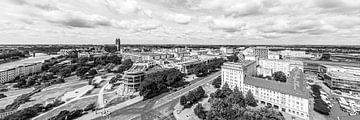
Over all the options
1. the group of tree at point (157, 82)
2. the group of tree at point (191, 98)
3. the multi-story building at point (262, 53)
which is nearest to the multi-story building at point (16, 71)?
the group of tree at point (157, 82)

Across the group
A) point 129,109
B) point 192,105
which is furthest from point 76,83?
point 192,105

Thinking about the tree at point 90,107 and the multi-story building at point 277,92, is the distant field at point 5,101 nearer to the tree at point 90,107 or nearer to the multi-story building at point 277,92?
A: the tree at point 90,107

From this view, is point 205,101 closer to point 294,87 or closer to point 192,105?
point 192,105

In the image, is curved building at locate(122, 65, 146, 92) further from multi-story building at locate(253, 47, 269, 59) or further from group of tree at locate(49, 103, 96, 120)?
multi-story building at locate(253, 47, 269, 59)

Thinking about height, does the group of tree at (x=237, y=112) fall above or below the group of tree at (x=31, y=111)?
above

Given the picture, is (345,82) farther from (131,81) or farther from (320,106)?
(131,81)

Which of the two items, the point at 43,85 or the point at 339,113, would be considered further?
the point at 43,85

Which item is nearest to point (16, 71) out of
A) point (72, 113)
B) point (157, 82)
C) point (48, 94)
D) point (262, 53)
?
point (48, 94)
